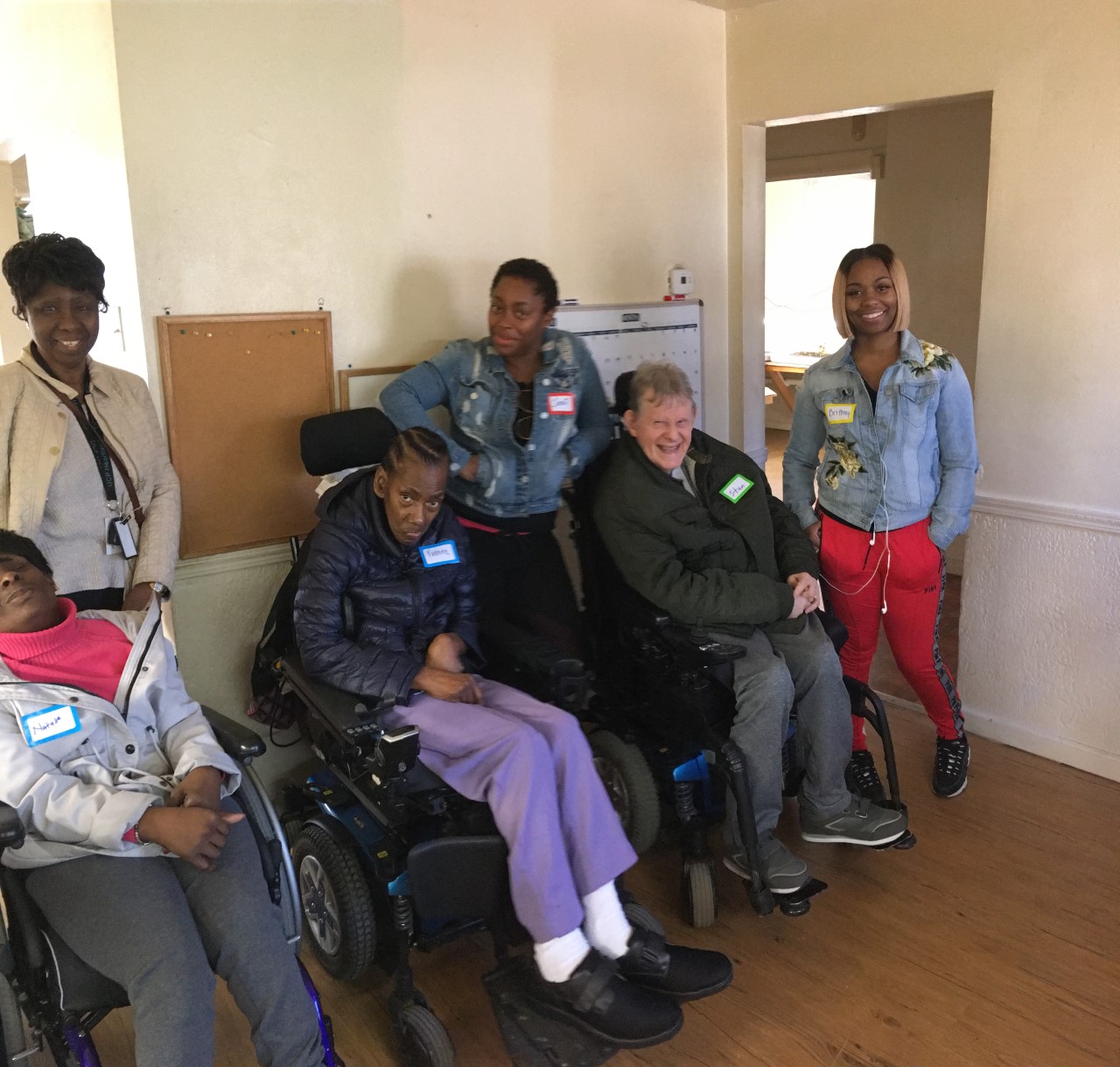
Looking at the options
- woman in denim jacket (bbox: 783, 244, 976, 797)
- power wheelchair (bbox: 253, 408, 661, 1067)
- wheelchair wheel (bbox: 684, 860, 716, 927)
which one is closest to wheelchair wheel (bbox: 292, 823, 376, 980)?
power wheelchair (bbox: 253, 408, 661, 1067)

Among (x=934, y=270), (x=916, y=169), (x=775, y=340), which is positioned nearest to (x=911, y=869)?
(x=934, y=270)

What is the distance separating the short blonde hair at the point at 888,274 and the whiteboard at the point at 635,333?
778 millimetres

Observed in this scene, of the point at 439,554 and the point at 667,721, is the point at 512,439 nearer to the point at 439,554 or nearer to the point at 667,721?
the point at 439,554

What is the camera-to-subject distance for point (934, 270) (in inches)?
190

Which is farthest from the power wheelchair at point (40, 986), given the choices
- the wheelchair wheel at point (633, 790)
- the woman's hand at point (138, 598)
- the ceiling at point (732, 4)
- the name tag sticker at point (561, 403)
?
the ceiling at point (732, 4)

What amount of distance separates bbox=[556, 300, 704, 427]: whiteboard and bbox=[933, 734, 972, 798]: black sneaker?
1381 millimetres

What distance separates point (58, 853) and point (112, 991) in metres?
0.25

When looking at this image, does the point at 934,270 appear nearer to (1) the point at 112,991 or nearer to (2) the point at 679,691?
(2) the point at 679,691

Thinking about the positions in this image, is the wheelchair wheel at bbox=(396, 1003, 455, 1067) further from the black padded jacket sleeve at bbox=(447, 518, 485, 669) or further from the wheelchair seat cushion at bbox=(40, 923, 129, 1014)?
the black padded jacket sleeve at bbox=(447, 518, 485, 669)

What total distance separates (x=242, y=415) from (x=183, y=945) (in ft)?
4.78

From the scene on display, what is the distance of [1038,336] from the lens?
9.89 ft

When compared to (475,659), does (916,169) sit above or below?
above

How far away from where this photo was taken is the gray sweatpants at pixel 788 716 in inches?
94.6

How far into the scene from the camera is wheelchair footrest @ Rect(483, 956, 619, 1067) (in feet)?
6.18
